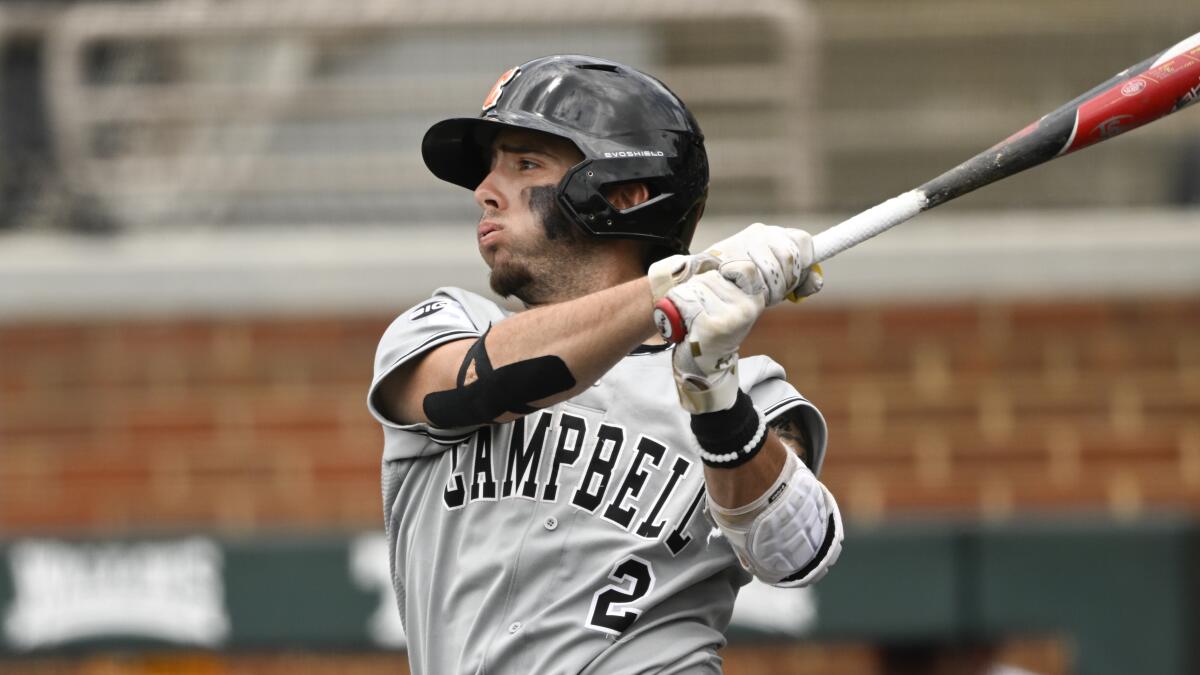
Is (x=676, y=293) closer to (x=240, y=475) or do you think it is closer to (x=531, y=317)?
(x=531, y=317)

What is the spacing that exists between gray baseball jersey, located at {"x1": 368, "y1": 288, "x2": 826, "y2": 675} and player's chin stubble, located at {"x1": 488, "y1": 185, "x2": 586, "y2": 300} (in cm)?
10

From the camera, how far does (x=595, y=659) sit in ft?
9.48

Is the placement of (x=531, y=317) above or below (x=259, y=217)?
below

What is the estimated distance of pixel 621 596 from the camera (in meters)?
2.91

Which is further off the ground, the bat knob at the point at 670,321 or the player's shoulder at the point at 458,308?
the player's shoulder at the point at 458,308

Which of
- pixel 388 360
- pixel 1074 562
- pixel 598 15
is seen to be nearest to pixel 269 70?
pixel 598 15

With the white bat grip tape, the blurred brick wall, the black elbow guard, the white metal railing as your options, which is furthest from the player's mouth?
the white metal railing

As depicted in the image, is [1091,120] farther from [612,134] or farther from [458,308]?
[458,308]

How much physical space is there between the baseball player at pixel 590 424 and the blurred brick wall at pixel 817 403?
3055 millimetres

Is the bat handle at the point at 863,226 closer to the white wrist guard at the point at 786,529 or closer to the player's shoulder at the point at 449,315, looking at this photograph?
the white wrist guard at the point at 786,529

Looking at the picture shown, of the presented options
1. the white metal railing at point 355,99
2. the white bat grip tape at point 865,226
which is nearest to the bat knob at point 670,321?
the white bat grip tape at point 865,226

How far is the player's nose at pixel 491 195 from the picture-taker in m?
3.11

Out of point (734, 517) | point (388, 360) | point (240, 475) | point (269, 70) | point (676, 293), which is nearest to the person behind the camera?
point (676, 293)

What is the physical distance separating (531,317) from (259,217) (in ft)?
→ 12.8
